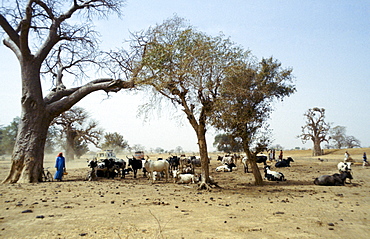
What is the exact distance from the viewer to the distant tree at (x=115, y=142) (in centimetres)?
5866

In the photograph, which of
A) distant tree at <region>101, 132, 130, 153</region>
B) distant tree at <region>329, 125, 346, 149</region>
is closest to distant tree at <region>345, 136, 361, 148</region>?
distant tree at <region>329, 125, 346, 149</region>

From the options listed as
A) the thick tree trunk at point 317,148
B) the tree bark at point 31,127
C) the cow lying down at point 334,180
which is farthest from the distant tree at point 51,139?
the thick tree trunk at point 317,148

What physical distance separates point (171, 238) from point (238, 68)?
8.58m

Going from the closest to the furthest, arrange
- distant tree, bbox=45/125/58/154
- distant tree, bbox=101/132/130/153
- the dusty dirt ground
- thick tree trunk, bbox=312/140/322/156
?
the dusty dirt ground < distant tree, bbox=45/125/58/154 < thick tree trunk, bbox=312/140/322/156 < distant tree, bbox=101/132/130/153

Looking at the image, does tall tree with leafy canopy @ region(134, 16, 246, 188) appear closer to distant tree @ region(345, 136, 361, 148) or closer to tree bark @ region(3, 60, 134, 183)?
tree bark @ region(3, 60, 134, 183)

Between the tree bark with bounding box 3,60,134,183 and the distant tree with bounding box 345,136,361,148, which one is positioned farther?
the distant tree with bounding box 345,136,361,148

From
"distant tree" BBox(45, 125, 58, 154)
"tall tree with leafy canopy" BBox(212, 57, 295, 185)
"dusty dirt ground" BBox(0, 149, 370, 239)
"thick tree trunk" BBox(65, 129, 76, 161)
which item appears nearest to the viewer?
"dusty dirt ground" BBox(0, 149, 370, 239)

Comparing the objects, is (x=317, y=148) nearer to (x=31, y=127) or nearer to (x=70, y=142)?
(x=70, y=142)

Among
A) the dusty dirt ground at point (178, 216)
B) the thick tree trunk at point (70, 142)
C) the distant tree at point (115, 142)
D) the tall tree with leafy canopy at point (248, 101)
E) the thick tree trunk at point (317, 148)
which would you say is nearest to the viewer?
the dusty dirt ground at point (178, 216)

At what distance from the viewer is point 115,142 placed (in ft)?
200

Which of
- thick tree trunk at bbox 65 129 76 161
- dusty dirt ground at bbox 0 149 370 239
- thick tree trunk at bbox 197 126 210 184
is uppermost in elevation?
thick tree trunk at bbox 65 129 76 161

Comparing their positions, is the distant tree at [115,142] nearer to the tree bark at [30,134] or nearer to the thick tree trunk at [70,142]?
the thick tree trunk at [70,142]

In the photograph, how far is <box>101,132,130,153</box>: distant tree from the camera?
2309 inches

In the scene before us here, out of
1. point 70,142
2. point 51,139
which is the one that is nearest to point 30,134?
point 70,142
